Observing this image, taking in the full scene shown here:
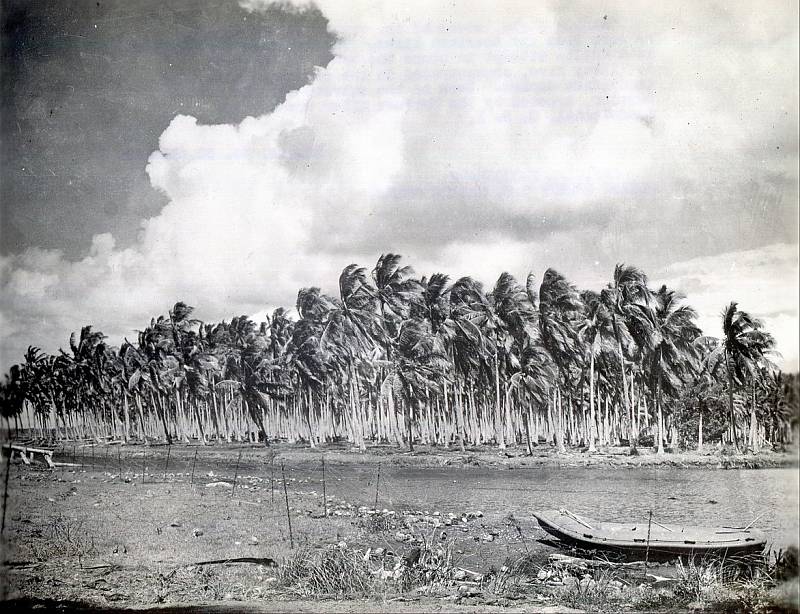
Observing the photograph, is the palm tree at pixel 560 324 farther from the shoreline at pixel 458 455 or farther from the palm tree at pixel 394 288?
the palm tree at pixel 394 288

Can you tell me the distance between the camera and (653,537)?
17.4ft

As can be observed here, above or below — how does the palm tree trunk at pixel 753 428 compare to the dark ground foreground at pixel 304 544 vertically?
above

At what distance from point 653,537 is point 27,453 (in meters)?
5.03

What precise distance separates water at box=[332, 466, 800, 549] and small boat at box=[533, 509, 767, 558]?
2.1 inches

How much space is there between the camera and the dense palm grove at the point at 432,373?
5289 mm

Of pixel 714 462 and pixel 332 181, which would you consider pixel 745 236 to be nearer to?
pixel 714 462

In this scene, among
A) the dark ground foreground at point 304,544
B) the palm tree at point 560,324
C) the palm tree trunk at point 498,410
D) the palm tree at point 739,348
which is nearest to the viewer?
the palm tree at point 739,348

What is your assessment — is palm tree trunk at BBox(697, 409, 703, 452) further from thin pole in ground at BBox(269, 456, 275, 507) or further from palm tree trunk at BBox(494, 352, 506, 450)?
thin pole in ground at BBox(269, 456, 275, 507)

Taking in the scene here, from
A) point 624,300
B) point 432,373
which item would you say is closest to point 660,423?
point 624,300

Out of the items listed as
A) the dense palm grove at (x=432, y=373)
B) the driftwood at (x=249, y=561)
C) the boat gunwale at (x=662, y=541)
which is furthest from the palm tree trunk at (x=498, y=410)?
the driftwood at (x=249, y=561)

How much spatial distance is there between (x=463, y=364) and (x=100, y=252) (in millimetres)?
3113

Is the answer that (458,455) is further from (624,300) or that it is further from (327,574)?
(624,300)

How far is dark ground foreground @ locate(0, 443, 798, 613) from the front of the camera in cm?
532

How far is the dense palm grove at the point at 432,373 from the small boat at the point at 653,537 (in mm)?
613
